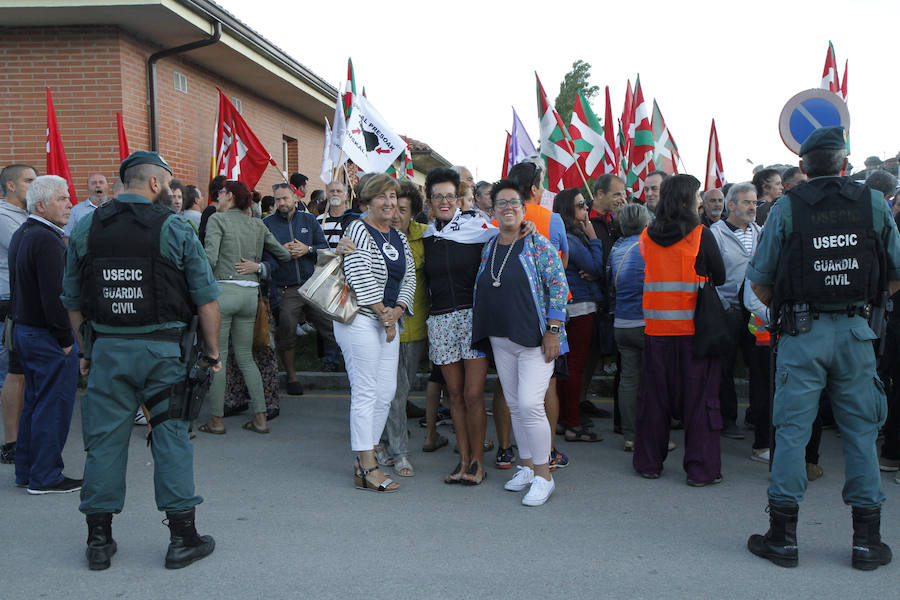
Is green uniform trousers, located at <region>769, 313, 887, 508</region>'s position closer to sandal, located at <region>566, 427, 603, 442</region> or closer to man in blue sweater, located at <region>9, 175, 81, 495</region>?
sandal, located at <region>566, 427, 603, 442</region>

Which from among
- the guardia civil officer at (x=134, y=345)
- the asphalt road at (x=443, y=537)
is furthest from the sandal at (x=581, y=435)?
the guardia civil officer at (x=134, y=345)

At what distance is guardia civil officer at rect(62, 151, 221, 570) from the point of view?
3.81m

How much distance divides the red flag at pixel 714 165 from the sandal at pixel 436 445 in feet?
23.6

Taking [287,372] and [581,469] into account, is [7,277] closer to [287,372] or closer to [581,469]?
[287,372]

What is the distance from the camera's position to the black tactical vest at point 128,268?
12.5 feet

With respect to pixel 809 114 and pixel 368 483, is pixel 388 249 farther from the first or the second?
pixel 809 114

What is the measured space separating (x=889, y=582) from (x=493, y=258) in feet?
9.30

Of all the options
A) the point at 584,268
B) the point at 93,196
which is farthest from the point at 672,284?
the point at 93,196

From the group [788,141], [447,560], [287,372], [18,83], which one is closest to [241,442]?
[287,372]

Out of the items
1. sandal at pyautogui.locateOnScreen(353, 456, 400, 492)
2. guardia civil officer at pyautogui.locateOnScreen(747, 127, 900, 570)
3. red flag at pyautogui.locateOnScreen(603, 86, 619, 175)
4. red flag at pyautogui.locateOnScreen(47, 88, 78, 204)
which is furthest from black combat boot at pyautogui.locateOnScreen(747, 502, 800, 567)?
red flag at pyautogui.locateOnScreen(47, 88, 78, 204)

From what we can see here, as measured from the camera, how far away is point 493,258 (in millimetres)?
4988

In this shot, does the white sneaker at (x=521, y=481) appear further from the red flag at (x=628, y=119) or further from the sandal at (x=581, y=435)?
the red flag at (x=628, y=119)

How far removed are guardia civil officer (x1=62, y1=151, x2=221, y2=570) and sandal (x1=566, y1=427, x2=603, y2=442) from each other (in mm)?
3304

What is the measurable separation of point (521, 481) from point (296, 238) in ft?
13.4
